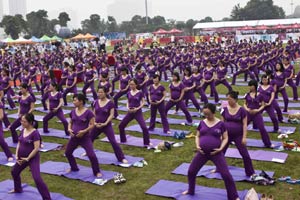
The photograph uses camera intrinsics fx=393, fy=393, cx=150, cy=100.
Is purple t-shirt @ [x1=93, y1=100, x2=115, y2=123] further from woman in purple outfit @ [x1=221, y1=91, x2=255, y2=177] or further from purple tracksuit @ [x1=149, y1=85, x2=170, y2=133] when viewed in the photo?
woman in purple outfit @ [x1=221, y1=91, x2=255, y2=177]

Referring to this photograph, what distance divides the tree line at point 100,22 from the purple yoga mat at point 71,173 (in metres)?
53.1

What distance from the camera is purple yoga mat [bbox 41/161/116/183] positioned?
27.1 ft

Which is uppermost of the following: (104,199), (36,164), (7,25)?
(7,25)

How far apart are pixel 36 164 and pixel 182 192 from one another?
2.69 metres

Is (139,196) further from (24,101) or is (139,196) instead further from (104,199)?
(24,101)

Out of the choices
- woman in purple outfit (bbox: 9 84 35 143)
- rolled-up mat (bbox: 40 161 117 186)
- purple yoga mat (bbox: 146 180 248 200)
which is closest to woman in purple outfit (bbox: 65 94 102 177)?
rolled-up mat (bbox: 40 161 117 186)

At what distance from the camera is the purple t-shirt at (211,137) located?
6449 mm

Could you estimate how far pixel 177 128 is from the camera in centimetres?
1220

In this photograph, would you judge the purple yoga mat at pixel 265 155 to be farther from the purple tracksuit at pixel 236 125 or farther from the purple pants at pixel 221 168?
the purple pants at pixel 221 168

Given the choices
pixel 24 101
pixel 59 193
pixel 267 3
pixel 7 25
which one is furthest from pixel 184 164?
pixel 267 3

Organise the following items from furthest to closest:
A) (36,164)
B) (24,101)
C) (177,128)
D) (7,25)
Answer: (7,25) < (177,128) < (24,101) < (36,164)

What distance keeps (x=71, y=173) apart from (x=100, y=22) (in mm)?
84066

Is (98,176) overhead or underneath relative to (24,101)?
underneath

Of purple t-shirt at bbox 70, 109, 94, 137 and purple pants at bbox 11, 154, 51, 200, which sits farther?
purple t-shirt at bbox 70, 109, 94, 137
